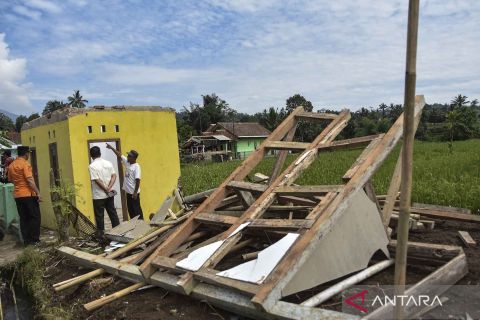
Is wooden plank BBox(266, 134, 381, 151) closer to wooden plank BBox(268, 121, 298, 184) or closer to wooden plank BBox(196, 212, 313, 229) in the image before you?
wooden plank BBox(268, 121, 298, 184)

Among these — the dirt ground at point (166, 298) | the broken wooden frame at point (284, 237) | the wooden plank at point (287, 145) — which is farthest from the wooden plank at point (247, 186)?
the dirt ground at point (166, 298)

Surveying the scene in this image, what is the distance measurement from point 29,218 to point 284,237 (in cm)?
582

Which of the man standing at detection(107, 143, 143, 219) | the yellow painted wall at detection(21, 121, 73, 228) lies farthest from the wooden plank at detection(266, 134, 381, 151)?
the yellow painted wall at detection(21, 121, 73, 228)

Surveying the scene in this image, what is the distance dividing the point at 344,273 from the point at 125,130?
20.5ft

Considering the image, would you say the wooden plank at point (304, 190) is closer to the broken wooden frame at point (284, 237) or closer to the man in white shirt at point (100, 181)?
the broken wooden frame at point (284, 237)

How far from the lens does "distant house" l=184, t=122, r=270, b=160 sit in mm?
46938

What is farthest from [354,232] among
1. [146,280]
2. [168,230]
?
[168,230]

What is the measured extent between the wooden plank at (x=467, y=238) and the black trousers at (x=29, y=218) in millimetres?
6892

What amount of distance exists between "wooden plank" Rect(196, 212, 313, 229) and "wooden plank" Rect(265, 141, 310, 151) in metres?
1.30

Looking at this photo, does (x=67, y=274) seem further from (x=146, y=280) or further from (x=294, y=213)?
(x=294, y=213)

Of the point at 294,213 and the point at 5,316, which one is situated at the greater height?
the point at 294,213

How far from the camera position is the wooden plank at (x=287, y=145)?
5.01m

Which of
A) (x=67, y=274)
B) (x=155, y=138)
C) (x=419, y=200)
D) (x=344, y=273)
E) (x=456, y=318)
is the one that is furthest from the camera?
(x=155, y=138)

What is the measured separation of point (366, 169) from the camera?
12.2 ft
